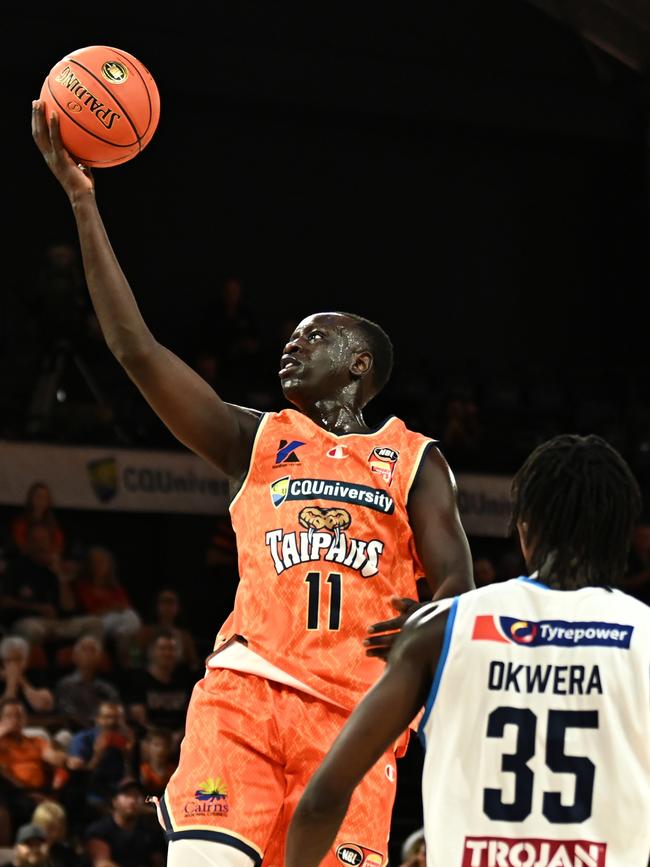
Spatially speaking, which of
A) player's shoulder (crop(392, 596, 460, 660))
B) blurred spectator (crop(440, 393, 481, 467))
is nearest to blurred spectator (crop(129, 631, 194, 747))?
blurred spectator (crop(440, 393, 481, 467))

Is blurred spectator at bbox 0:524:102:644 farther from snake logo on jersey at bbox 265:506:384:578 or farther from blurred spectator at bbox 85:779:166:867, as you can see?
snake logo on jersey at bbox 265:506:384:578

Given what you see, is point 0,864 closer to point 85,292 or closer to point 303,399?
point 303,399

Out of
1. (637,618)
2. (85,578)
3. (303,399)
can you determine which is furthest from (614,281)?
(637,618)

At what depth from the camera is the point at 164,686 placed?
1055 centimetres

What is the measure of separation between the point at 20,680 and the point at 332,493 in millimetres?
5993

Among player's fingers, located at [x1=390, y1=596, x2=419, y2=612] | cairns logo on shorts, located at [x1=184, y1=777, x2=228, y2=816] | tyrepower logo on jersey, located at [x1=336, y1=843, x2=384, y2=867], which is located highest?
player's fingers, located at [x1=390, y1=596, x2=419, y2=612]

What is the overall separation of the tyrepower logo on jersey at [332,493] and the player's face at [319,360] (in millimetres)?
409

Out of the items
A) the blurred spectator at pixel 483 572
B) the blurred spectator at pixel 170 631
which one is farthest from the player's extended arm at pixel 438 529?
the blurred spectator at pixel 483 572

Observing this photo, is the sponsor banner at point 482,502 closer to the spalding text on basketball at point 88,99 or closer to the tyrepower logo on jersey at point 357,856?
the spalding text on basketball at point 88,99

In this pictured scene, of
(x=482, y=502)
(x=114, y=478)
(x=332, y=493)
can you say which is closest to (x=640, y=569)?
(x=482, y=502)

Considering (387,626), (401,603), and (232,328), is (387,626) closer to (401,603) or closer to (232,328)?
(401,603)

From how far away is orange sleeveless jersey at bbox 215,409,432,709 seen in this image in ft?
14.0

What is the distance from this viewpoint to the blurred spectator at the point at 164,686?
1041cm

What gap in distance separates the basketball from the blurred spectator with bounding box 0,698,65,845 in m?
5.14
